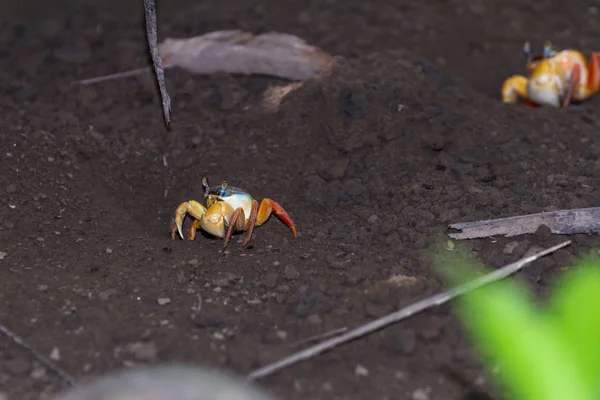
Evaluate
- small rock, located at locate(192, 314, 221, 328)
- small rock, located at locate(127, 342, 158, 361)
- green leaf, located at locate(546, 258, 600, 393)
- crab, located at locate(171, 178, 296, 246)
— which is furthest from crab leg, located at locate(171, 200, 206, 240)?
green leaf, located at locate(546, 258, 600, 393)

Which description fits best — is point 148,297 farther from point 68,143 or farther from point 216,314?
point 68,143

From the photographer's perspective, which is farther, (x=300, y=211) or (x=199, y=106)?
(x=199, y=106)

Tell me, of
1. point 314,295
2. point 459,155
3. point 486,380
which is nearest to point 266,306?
point 314,295

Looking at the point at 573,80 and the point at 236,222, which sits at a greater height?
the point at 573,80

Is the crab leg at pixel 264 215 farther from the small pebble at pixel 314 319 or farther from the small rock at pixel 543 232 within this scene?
the small rock at pixel 543 232

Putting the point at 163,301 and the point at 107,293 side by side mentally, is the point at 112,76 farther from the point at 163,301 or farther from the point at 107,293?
the point at 163,301

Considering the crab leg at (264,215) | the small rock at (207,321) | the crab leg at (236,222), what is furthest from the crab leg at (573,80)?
the small rock at (207,321)

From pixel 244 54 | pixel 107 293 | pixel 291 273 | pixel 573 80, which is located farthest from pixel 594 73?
pixel 107 293
